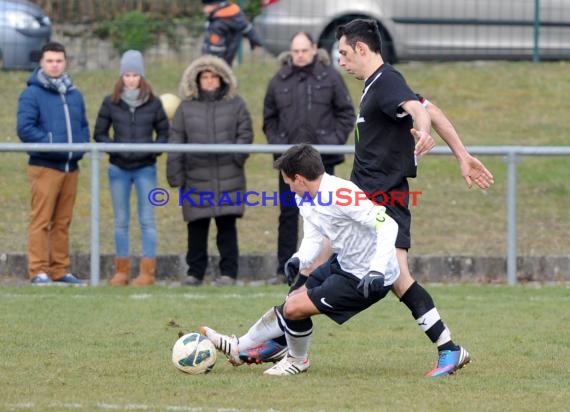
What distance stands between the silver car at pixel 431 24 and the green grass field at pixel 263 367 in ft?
22.1

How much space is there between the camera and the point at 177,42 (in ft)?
66.2

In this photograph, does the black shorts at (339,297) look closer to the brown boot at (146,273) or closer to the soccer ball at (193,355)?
the soccer ball at (193,355)

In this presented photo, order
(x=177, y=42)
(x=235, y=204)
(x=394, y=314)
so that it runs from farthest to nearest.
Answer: (x=177, y=42) → (x=235, y=204) → (x=394, y=314)

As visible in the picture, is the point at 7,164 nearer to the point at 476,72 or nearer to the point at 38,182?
the point at 38,182

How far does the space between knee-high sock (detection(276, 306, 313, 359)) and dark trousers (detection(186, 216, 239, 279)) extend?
4621 millimetres

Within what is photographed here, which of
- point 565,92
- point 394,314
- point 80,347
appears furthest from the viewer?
point 565,92

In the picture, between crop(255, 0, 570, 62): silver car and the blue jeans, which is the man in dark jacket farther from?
crop(255, 0, 570, 62): silver car

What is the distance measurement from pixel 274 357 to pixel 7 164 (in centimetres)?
562

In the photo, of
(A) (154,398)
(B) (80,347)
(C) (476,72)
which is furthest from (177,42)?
(A) (154,398)

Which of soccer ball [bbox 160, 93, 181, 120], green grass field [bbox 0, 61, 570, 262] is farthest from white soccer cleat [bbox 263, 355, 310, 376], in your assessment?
soccer ball [bbox 160, 93, 181, 120]

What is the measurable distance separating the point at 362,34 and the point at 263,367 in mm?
2116

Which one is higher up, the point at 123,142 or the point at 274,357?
the point at 123,142

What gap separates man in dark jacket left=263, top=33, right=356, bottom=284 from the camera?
12.7 m

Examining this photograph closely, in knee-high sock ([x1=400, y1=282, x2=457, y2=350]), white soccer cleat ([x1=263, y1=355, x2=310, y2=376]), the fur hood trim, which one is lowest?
white soccer cleat ([x1=263, y1=355, x2=310, y2=376])
